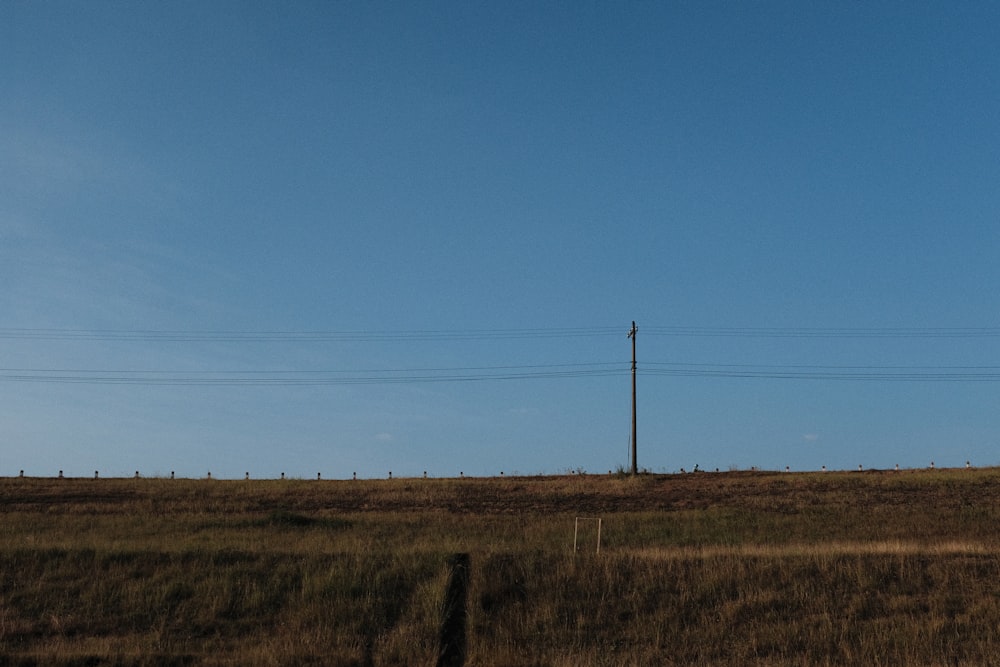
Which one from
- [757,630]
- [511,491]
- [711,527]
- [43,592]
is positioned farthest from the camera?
[511,491]

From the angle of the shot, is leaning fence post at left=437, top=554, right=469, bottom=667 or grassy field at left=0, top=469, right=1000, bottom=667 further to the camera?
leaning fence post at left=437, top=554, right=469, bottom=667

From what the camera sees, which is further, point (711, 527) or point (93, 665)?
point (711, 527)

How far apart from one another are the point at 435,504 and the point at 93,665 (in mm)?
28706

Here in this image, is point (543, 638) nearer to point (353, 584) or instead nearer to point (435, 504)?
point (353, 584)

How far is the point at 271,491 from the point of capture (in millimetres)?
52250

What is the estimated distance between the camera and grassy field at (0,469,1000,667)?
63.8 ft

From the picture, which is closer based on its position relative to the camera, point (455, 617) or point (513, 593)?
point (455, 617)

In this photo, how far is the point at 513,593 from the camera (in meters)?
23.5

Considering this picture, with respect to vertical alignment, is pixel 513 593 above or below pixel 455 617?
above

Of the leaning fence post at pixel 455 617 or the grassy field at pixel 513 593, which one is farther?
the leaning fence post at pixel 455 617

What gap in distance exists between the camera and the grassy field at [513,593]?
19453 mm

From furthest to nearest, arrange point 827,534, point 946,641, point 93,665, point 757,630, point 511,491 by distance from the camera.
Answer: point 511,491, point 827,534, point 757,630, point 946,641, point 93,665

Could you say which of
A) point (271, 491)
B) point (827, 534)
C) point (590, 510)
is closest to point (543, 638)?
point (827, 534)

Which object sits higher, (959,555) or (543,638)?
(959,555)
